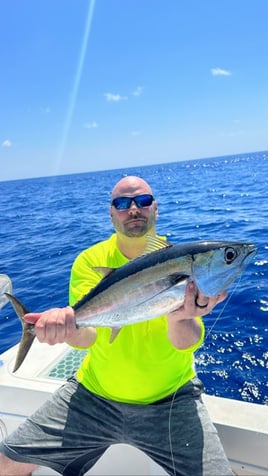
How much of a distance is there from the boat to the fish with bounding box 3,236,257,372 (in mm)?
1293

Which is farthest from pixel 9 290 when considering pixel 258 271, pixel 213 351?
pixel 258 271

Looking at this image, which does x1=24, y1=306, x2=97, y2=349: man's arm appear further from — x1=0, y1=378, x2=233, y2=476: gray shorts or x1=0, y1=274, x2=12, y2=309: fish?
x1=0, y1=274, x2=12, y2=309: fish

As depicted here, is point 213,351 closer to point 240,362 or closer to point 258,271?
point 240,362

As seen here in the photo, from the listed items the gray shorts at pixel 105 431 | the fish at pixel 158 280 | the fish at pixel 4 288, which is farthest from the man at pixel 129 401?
the fish at pixel 4 288

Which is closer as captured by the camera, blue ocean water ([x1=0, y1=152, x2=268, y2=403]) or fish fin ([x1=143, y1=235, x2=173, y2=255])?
fish fin ([x1=143, y1=235, x2=173, y2=255])

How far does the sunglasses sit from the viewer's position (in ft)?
10.5

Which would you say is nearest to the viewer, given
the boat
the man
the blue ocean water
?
the man

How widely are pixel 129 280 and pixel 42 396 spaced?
1.87 m

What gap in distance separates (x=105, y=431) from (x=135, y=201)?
1.84 m

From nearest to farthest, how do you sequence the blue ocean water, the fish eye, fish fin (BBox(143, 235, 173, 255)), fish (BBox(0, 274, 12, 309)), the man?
the fish eye, fish fin (BBox(143, 235, 173, 255)), the man, fish (BBox(0, 274, 12, 309)), the blue ocean water

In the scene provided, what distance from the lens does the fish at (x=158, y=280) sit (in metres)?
2.18

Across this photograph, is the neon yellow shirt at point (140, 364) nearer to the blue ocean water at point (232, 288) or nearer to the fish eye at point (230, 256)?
the fish eye at point (230, 256)

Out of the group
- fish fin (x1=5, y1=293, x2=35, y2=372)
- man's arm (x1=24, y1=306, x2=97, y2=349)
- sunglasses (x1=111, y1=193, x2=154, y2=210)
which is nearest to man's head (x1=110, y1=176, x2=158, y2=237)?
sunglasses (x1=111, y1=193, x2=154, y2=210)

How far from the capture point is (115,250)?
3381 millimetres
